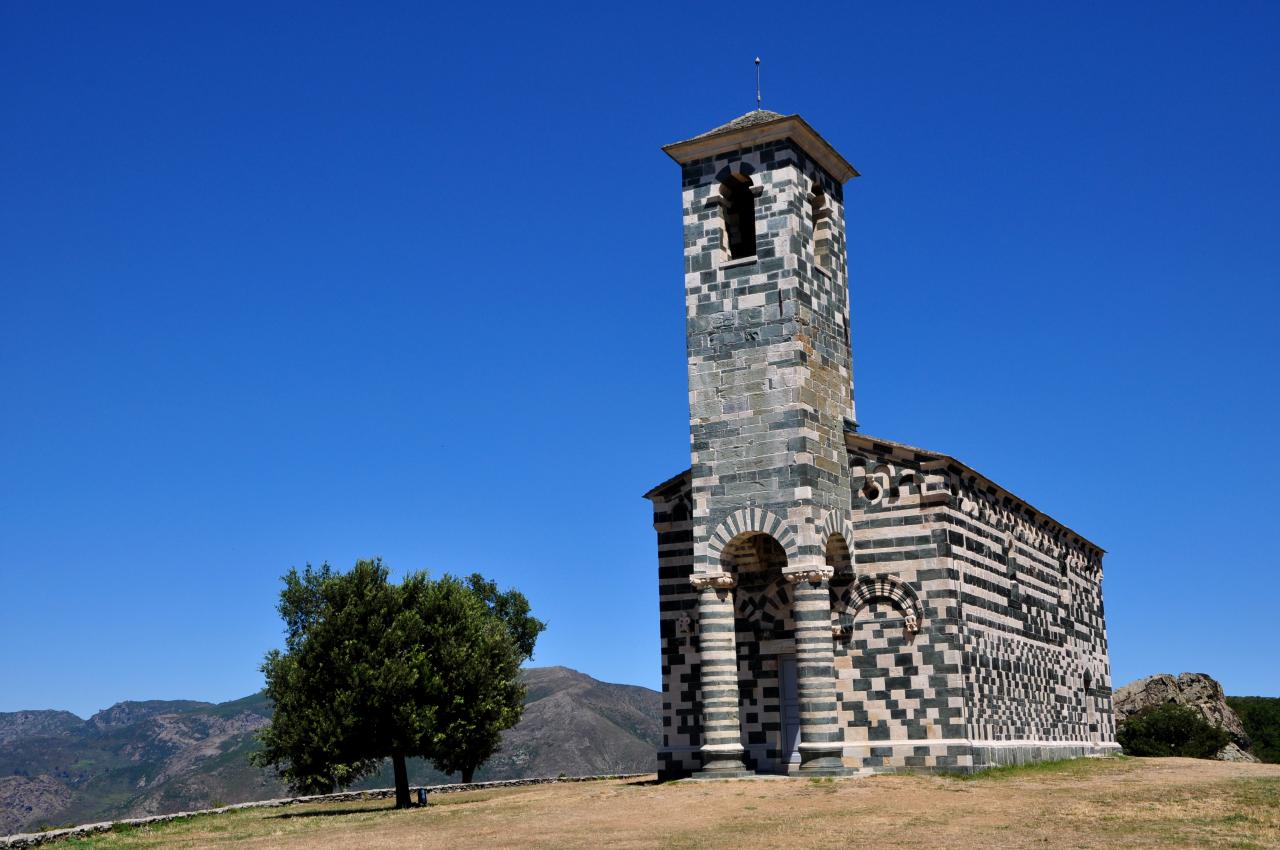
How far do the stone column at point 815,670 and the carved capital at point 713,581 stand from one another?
67.2 inches

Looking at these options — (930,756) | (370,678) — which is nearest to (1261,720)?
(930,756)

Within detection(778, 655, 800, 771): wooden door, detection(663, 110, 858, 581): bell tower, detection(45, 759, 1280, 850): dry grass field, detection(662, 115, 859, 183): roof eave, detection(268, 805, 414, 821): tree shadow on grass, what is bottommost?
detection(268, 805, 414, 821): tree shadow on grass

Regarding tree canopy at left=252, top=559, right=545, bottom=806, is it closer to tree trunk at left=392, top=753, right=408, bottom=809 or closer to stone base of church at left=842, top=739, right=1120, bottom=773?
tree trunk at left=392, top=753, right=408, bottom=809

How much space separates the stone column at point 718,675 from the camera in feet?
109

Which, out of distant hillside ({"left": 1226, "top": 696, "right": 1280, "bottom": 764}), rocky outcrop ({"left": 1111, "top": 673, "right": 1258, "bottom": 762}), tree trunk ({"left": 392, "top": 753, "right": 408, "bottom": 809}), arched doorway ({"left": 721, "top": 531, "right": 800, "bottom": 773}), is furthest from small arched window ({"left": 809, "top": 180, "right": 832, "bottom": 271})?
distant hillside ({"left": 1226, "top": 696, "right": 1280, "bottom": 764})

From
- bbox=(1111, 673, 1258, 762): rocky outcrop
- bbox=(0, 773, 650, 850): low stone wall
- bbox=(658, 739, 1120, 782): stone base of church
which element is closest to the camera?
bbox=(0, 773, 650, 850): low stone wall

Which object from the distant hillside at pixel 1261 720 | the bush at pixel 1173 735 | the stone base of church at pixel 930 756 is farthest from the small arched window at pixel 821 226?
the distant hillside at pixel 1261 720

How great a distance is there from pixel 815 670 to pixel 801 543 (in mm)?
3316

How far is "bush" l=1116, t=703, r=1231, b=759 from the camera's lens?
58.4 metres

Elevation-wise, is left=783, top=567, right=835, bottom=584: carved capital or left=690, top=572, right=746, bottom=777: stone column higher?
left=783, top=567, right=835, bottom=584: carved capital

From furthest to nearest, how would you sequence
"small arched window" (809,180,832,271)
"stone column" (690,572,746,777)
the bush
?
the bush → "small arched window" (809,180,832,271) → "stone column" (690,572,746,777)

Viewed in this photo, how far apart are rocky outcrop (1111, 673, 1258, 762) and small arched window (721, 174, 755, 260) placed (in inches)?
1567

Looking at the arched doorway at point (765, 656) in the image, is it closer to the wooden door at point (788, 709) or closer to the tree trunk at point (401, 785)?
the wooden door at point (788, 709)

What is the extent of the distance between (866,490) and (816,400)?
3072 millimetres
